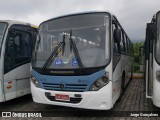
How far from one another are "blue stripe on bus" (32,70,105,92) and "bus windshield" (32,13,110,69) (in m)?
0.26

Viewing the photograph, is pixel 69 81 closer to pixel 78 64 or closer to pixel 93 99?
pixel 78 64

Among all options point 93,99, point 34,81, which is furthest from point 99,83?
point 34,81

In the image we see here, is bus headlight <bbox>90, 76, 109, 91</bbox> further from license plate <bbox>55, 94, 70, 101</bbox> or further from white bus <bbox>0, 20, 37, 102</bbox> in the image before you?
white bus <bbox>0, 20, 37, 102</bbox>

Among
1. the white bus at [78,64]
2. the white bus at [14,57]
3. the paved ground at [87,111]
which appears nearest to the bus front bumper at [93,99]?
the white bus at [78,64]

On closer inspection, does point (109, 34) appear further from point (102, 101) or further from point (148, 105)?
point (148, 105)

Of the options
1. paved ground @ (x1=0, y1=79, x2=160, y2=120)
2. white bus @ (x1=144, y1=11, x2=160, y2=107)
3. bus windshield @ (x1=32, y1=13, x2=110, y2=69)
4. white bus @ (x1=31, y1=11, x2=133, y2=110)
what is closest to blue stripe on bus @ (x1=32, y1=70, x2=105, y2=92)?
white bus @ (x1=31, y1=11, x2=133, y2=110)

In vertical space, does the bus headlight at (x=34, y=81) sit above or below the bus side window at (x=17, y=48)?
below

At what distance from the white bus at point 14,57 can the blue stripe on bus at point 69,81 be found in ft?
3.76

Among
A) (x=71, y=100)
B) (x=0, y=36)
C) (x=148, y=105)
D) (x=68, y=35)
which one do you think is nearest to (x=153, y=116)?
(x=148, y=105)

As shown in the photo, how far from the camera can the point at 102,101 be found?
18.1 ft

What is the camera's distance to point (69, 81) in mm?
5793

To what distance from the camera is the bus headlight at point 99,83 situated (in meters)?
5.57

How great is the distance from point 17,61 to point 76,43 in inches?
95.3

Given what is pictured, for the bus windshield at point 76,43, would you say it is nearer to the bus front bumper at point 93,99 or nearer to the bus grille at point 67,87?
the bus grille at point 67,87
